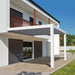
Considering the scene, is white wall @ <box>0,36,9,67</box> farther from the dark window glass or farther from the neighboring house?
the dark window glass

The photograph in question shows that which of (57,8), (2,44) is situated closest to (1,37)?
(2,44)

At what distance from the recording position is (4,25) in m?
9.74

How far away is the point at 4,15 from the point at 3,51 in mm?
3103


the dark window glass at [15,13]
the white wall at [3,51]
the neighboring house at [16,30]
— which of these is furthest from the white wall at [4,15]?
the dark window glass at [15,13]

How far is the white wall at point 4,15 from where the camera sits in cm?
970

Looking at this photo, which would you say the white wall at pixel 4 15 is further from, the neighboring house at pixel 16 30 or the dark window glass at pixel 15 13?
the dark window glass at pixel 15 13

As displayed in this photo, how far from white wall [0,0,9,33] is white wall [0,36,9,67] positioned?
3.47ft

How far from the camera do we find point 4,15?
9828mm

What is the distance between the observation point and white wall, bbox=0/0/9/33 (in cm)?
970

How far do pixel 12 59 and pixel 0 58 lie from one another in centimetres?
175

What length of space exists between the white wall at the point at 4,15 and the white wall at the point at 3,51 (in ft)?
3.47

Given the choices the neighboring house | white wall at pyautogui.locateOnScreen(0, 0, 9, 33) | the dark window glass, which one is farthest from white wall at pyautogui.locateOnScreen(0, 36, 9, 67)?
the dark window glass

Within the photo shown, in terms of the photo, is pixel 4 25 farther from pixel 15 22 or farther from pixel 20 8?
pixel 20 8

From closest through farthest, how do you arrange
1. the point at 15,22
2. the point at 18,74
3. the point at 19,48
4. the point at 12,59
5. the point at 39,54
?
the point at 18,74
the point at 15,22
the point at 12,59
the point at 19,48
the point at 39,54
